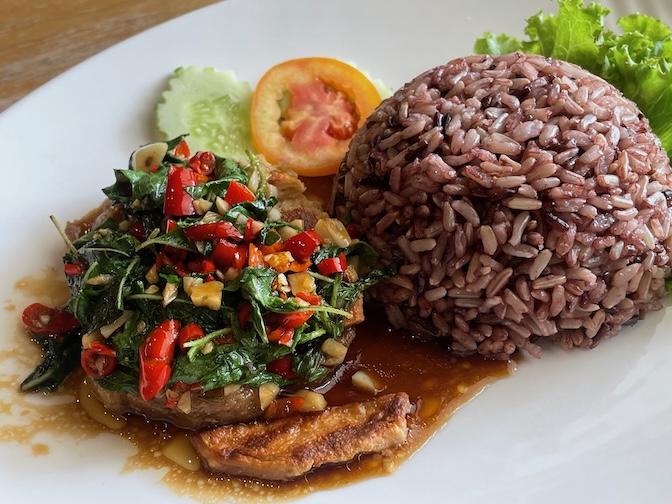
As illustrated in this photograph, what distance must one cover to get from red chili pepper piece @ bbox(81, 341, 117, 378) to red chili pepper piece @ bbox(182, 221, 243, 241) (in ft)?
2.34

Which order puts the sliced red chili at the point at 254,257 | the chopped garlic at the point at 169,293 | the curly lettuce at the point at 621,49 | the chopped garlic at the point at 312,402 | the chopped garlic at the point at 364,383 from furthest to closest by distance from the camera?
the curly lettuce at the point at 621,49
the chopped garlic at the point at 364,383
the chopped garlic at the point at 312,402
the sliced red chili at the point at 254,257
the chopped garlic at the point at 169,293

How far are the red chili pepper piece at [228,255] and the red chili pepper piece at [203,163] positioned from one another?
0.69 metres

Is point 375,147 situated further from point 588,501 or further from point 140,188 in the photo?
point 588,501

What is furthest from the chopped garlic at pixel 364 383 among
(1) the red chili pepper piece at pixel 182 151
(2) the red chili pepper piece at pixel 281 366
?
(1) the red chili pepper piece at pixel 182 151

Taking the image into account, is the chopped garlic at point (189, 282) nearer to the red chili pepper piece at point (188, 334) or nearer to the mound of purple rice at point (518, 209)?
the red chili pepper piece at point (188, 334)

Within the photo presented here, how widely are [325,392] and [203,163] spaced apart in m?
1.55

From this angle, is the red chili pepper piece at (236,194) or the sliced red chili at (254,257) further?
the red chili pepper piece at (236,194)

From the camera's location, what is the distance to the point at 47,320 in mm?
3859

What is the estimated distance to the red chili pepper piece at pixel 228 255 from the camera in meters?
3.50

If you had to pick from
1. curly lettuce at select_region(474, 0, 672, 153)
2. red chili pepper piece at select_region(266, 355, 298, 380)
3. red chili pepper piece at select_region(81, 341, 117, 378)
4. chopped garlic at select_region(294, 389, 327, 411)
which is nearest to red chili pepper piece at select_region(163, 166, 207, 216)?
red chili pepper piece at select_region(81, 341, 117, 378)

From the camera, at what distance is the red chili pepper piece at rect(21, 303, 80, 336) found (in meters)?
3.82

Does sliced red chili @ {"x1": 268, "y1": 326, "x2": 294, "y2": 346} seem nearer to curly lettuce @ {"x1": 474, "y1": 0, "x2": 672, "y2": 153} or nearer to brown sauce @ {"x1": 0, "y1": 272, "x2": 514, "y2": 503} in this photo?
brown sauce @ {"x1": 0, "y1": 272, "x2": 514, "y2": 503}

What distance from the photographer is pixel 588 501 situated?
3.11 meters

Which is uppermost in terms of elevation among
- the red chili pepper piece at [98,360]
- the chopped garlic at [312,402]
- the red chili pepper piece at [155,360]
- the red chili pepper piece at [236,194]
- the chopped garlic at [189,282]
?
the red chili pepper piece at [236,194]
